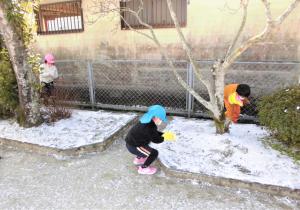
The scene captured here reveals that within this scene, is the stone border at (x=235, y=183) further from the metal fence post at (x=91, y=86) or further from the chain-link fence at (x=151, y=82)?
the metal fence post at (x=91, y=86)

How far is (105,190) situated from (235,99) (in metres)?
2.10

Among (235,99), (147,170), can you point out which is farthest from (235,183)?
(235,99)

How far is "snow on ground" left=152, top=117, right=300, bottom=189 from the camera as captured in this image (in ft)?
10.00

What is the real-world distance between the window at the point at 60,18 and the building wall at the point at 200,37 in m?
0.20

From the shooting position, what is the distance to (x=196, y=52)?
5.42m

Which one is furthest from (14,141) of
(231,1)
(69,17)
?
(231,1)

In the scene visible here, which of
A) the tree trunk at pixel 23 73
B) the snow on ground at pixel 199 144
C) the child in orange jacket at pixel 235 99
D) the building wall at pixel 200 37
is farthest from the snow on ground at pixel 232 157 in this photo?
the tree trunk at pixel 23 73

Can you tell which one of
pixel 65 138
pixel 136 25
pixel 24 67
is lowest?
pixel 65 138

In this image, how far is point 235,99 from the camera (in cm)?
362

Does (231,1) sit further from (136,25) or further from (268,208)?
(268,208)

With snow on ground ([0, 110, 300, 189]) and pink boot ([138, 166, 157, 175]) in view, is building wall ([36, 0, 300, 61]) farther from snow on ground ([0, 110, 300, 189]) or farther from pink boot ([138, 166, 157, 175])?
pink boot ([138, 166, 157, 175])

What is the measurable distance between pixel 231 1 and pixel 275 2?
0.77 meters

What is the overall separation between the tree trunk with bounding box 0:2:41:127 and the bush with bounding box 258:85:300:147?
3.71 m

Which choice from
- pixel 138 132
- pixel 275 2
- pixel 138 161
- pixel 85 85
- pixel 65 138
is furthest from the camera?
pixel 85 85
